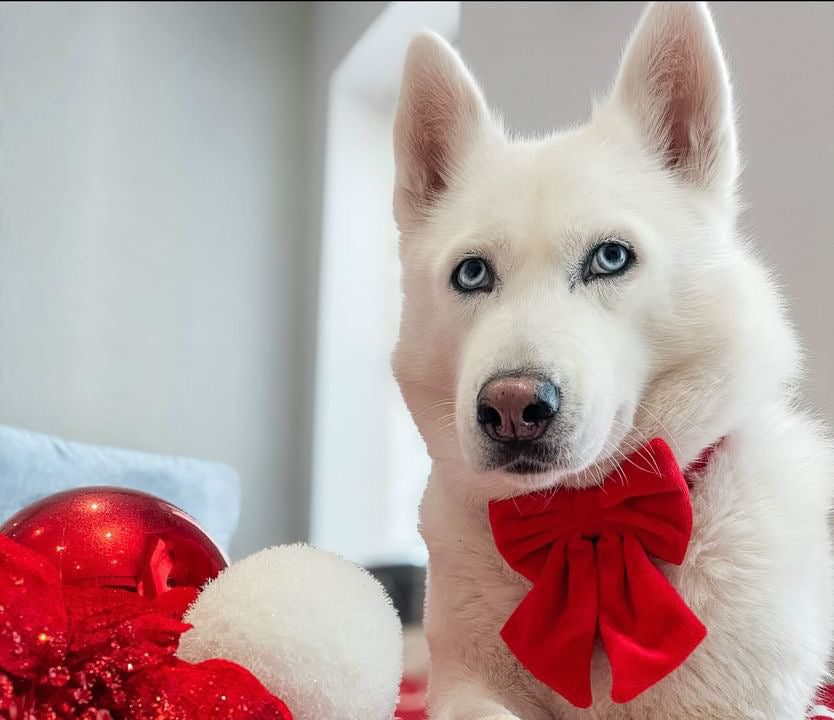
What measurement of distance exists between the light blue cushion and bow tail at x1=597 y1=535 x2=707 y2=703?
4.25 ft

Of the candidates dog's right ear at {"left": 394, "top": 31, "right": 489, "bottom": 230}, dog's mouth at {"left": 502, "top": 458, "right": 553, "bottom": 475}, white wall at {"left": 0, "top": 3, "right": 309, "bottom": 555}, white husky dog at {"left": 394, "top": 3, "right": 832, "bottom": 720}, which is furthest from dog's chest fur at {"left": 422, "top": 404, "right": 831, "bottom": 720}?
white wall at {"left": 0, "top": 3, "right": 309, "bottom": 555}

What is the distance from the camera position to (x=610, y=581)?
834 mm

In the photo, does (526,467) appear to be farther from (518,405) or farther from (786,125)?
(786,125)

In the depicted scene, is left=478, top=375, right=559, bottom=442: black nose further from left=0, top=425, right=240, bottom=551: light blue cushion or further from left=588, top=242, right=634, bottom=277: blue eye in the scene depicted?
left=0, top=425, right=240, bottom=551: light blue cushion

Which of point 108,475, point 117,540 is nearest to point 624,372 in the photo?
point 117,540

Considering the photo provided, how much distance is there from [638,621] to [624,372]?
26 centimetres

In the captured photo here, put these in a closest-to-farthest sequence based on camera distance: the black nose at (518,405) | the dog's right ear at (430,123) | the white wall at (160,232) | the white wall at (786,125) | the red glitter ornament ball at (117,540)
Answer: the black nose at (518,405), the red glitter ornament ball at (117,540), the dog's right ear at (430,123), the white wall at (786,125), the white wall at (160,232)

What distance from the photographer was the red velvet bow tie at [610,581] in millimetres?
778

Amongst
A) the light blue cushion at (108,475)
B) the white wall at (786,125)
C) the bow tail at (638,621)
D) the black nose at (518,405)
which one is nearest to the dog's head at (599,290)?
the black nose at (518,405)

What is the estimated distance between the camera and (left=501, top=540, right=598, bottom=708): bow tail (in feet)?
2.68

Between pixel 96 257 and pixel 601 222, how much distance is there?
8.82ft

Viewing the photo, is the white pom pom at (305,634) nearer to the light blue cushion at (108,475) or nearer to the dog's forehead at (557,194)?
the dog's forehead at (557,194)

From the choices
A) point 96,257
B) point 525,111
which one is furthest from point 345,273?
point 525,111

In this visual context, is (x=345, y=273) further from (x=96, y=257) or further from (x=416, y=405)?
(x=416, y=405)
